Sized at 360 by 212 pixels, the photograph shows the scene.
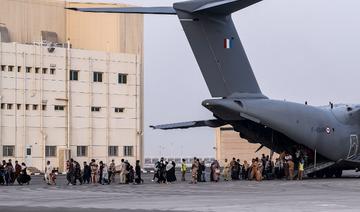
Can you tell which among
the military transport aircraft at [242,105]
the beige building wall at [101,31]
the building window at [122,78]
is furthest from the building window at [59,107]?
the military transport aircraft at [242,105]

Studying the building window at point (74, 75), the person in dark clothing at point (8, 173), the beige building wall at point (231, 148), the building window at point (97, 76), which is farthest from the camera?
the beige building wall at point (231, 148)

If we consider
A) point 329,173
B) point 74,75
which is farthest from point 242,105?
point 74,75

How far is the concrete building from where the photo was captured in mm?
72125

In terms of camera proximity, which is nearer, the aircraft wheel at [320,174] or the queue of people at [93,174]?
the queue of people at [93,174]

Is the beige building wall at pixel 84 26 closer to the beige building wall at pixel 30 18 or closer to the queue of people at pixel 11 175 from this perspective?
the beige building wall at pixel 30 18

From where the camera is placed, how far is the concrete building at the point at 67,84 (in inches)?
2840

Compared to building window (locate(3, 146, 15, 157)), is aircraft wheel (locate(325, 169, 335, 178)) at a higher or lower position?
lower

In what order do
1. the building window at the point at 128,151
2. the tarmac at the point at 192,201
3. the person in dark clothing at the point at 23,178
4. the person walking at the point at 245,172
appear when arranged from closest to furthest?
1. the tarmac at the point at 192,201
2. the person in dark clothing at the point at 23,178
3. the person walking at the point at 245,172
4. the building window at the point at 128,151

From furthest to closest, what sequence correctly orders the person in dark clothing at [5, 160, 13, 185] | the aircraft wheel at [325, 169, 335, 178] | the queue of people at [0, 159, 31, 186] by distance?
the aircraft wheel at [325, 169, 335, 178], the person in dark clothing at [5, 160, 13, 185], the queue of people at [0, 159, 31, 186]

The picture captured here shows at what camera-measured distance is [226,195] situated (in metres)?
28.0

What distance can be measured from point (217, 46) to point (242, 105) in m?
2.95

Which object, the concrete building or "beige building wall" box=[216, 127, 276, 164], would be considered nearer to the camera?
the concrete building

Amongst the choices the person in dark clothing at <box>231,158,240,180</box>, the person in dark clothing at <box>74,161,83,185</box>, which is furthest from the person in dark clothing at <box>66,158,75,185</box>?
the person in dark clothing at <box>231,158,240,180</box>

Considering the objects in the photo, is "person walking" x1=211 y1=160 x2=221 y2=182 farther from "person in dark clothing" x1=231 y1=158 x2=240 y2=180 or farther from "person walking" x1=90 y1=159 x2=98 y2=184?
"person walking" x1=90 y1=159 x2=98 y2=184
